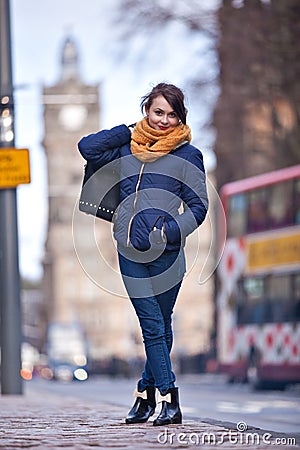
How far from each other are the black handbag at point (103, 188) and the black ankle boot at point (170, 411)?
1029 mm

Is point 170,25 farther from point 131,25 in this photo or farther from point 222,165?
point 222,165

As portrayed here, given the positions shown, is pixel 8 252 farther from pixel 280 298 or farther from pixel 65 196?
pixel 65 196

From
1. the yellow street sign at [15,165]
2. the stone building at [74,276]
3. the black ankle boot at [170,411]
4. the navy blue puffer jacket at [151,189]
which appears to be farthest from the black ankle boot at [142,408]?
the stone building at [74,276]

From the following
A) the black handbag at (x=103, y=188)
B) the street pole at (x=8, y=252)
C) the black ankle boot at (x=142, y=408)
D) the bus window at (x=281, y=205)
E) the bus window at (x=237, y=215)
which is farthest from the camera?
the bus window at (x=237, y=215)

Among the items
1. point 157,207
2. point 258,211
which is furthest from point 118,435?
point 258,211

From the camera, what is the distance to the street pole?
630 inches

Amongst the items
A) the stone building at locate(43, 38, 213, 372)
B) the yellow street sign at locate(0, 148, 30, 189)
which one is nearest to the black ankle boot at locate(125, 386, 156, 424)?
the yellow street sign at locate(0, 148, 30, 189)

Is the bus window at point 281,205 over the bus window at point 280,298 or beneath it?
over

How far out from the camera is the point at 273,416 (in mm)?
14242

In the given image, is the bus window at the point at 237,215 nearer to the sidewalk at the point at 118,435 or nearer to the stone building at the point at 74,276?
the sidewalk at the point at 118,435

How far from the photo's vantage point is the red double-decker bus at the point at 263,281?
25.4 m

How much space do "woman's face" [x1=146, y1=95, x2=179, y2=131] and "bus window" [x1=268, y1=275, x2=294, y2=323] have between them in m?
17.5

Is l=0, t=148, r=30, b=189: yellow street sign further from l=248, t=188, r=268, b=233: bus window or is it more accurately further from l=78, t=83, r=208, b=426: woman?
l=248, t=188, r=268, b=233: bus window

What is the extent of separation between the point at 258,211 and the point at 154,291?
1866 cm
